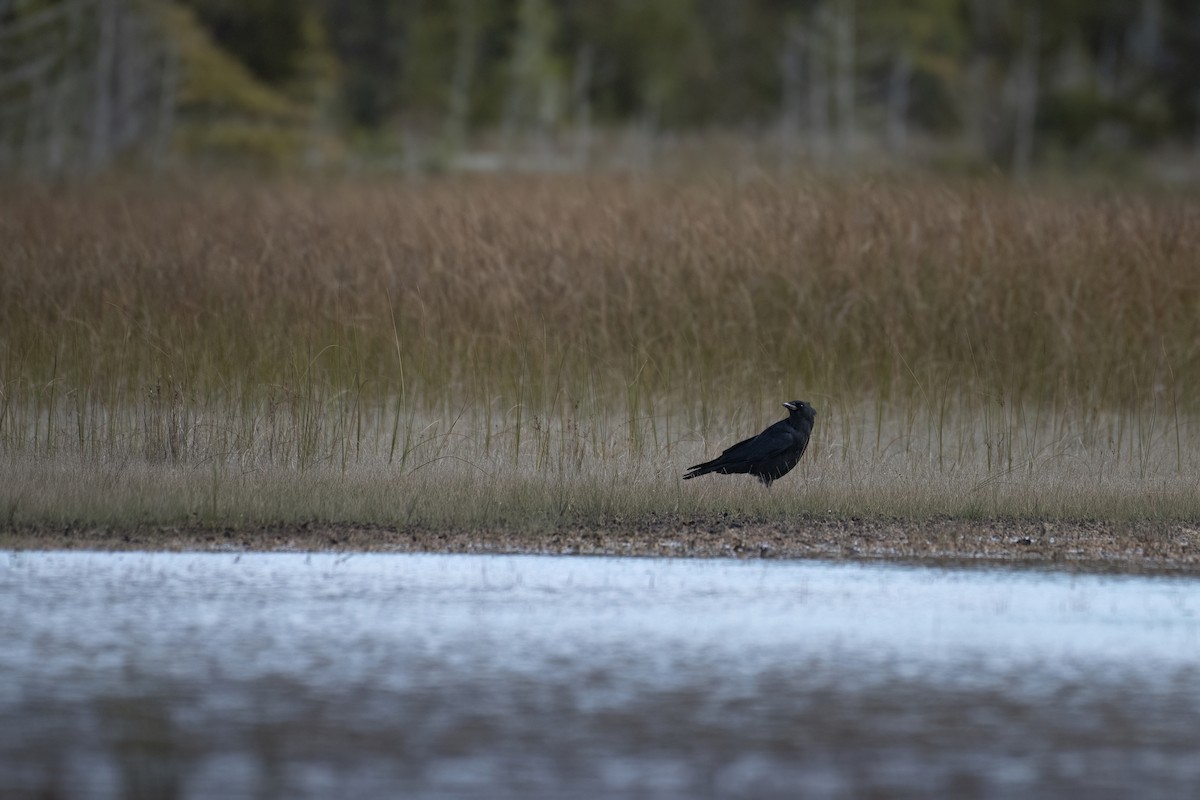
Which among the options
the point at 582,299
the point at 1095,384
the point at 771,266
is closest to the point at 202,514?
the point at 582,299

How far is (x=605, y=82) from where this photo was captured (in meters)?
49.7

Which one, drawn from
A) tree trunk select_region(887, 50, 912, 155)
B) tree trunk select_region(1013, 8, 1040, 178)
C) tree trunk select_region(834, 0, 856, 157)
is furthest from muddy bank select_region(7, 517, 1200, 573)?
A: tree trunk select_region(887, 50, 912, 155)

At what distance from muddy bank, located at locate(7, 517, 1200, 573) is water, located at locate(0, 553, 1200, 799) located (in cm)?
27

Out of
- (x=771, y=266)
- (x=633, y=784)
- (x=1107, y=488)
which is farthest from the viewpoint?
(x=771, y=266)

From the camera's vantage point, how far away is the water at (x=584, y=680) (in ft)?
13.1

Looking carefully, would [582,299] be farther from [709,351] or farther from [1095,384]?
[1095,384]

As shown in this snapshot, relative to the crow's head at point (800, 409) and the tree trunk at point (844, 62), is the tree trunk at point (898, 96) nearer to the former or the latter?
the tree trunk at point (844, 62)

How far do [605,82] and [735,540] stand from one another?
43.5 meters

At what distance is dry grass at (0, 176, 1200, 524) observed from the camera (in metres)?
7.81

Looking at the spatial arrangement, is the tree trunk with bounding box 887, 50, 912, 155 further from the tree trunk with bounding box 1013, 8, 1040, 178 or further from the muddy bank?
the muddy bank

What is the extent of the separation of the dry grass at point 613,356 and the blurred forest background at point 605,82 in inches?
766

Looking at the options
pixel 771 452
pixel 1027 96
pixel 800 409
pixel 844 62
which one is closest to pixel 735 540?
pixel 771 452

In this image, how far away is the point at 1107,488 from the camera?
8000 mm

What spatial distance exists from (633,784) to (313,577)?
2588 mm
